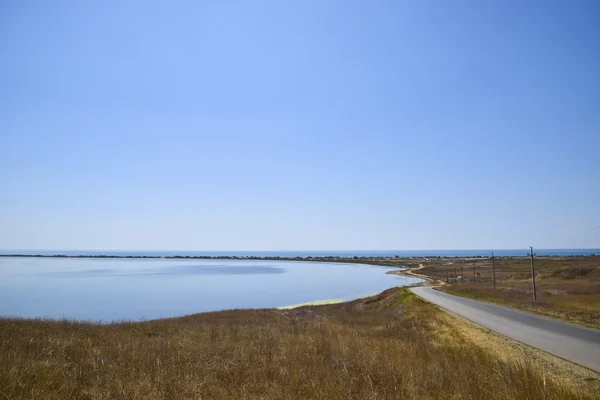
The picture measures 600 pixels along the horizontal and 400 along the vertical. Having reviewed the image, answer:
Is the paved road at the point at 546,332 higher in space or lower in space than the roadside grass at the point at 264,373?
lower

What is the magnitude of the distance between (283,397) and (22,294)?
2687 inches

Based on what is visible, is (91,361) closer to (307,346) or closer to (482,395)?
(307,346)

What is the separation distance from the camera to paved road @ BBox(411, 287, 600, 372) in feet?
45.0

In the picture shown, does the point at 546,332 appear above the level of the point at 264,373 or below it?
below

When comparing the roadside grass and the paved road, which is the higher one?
the roadside grass

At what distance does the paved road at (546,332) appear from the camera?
540 inches

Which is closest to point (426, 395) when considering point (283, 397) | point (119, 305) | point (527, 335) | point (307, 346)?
point (283, 397)

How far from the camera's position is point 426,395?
22.8ft

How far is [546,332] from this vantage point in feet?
60.6

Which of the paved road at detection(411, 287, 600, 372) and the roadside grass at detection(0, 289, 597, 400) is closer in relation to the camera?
the roadside grass at detection(0, 289, 597, 400)

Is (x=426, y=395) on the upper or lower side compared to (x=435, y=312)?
upper

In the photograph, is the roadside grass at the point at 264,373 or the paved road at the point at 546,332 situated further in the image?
the paved road at the point at 546,332

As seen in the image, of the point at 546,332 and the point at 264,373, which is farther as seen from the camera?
the point at 546,332

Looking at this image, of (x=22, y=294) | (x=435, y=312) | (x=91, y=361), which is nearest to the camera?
(x=91, y=361)
